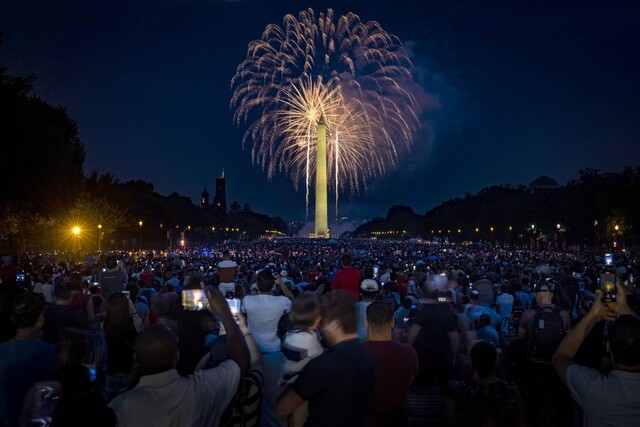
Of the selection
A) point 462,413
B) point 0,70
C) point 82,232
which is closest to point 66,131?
point 82,232

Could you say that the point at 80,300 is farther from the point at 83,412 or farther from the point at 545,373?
the point at 83,412

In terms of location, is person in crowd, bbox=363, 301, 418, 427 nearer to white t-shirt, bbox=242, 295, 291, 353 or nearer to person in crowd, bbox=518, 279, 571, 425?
white t-shirt, bbox=242, 295, 291, 353

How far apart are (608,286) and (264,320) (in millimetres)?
3430

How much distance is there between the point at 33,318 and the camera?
564 cm

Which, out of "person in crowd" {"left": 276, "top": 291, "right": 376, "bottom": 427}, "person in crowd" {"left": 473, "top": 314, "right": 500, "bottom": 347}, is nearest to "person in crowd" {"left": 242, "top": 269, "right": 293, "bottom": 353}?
"person in crowd" {"left": 276, "top": 291, "right": 376, "bottom": 427}

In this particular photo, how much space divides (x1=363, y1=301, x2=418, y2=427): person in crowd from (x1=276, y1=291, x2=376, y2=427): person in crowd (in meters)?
0.72

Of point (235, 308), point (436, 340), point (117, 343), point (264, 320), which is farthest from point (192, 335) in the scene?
point (436, 340)

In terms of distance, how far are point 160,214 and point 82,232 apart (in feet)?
141

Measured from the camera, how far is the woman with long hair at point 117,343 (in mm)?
7199

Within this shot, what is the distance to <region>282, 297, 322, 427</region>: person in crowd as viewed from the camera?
15.5 feet

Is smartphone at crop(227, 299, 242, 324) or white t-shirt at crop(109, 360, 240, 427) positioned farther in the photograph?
smartphone at crop(227, 299, 242, 324)

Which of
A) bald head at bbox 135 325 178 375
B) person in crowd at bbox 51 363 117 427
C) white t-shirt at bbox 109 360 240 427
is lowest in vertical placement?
white t-shirt at bbox 109 360 240 427

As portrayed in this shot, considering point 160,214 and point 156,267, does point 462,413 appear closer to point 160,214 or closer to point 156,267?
point 156,267

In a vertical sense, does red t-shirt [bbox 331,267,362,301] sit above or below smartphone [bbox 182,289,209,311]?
below
